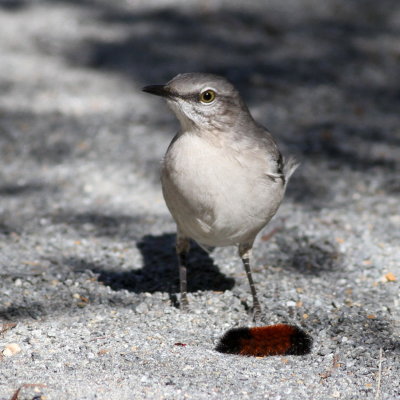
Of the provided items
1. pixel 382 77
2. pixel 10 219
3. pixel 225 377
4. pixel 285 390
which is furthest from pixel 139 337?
pixel 382 77

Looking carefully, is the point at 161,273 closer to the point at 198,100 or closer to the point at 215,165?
the point at 215,165

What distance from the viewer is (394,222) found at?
6.82m

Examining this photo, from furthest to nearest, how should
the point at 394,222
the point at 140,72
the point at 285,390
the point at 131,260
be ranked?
the point at 140,72 < the point at 394,222 < the point at 131,260 < the point at 285,390

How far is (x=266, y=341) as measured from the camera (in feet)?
15.6

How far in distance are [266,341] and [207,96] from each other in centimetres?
175

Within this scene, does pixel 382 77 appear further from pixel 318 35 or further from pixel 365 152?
pixel 365 152

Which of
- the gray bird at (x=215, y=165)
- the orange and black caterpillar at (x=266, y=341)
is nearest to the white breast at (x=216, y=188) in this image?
the gray bird at (x=215, y=165)

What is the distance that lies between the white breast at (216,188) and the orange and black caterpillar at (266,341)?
0.69 m

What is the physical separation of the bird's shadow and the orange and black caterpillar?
798 mm

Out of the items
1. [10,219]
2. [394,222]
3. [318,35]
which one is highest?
[318,35]

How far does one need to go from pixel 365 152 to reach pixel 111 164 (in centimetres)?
311

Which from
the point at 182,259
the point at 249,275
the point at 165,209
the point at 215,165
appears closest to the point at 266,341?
the point at 249,275

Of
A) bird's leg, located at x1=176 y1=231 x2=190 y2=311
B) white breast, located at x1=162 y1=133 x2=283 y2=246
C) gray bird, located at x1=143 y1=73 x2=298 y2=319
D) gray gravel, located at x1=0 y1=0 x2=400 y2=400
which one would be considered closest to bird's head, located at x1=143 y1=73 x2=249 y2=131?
gray bird, located at x1=143 y1=73 x2=298 y2=319

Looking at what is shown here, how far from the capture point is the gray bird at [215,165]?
15.1ft
